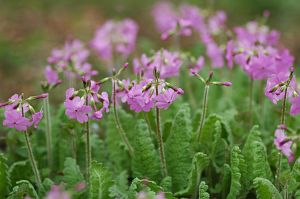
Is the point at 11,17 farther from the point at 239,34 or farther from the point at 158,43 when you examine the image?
the point at 239,34

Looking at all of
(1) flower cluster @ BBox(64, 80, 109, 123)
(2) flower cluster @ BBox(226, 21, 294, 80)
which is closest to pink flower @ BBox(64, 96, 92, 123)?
(1) flower cluster @ BBox(64, 80, 109, 123)

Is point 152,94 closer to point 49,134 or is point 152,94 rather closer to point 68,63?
point 49,134

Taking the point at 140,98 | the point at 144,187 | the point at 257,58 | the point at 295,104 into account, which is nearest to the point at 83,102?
the point at 140,98

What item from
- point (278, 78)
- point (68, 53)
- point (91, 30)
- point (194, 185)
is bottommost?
point (194, 185)

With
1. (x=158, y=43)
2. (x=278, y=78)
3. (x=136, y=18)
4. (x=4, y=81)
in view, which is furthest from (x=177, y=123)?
(x=136, y=18)

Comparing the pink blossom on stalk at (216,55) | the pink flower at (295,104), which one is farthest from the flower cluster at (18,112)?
the pink blossom on stalk at (216,55)

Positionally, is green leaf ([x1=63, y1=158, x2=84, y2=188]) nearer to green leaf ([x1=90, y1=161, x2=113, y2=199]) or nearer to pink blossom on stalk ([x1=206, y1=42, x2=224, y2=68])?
green leaf ([x1=90, y1=161, x2=113, y2=199])

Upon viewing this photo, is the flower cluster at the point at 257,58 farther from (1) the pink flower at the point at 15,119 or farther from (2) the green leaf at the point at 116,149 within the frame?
(1) the pink flower at the point at 15,119

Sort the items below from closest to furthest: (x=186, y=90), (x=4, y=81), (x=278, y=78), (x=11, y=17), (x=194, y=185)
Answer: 1. (x=278, y=78)
2. (x=194, y=185)
3. (x=186, y=90)
4. (x=4, y=81)
5. (x=11, y=17)
